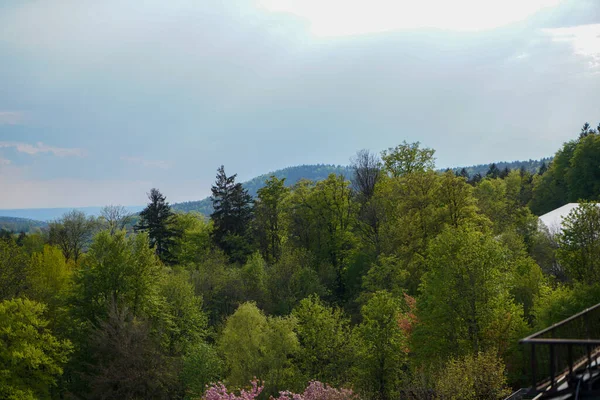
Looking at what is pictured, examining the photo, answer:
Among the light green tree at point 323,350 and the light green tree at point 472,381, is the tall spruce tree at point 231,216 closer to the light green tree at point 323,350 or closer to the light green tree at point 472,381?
the light green tree at point 323,350

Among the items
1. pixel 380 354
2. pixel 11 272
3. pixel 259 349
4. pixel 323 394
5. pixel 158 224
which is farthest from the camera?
pixel 158 224

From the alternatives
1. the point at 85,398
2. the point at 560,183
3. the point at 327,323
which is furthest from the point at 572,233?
the point at 560,183

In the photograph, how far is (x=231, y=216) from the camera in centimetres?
5241

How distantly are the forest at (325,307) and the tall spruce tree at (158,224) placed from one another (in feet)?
31.6

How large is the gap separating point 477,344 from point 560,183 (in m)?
57.7

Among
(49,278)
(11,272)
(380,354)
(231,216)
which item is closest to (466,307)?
(380,354)

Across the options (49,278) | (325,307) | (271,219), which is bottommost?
(325,307)

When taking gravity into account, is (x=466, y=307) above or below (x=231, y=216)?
below

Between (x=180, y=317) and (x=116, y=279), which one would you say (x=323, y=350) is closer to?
(x=180, y=317)

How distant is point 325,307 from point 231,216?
2164 cm

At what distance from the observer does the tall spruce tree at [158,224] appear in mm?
54156

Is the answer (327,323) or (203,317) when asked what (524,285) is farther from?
(203,317)

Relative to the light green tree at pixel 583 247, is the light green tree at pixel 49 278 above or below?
below

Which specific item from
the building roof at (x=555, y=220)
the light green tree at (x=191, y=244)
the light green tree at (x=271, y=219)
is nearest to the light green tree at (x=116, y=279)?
the light green tree at (x=271, y=219)
